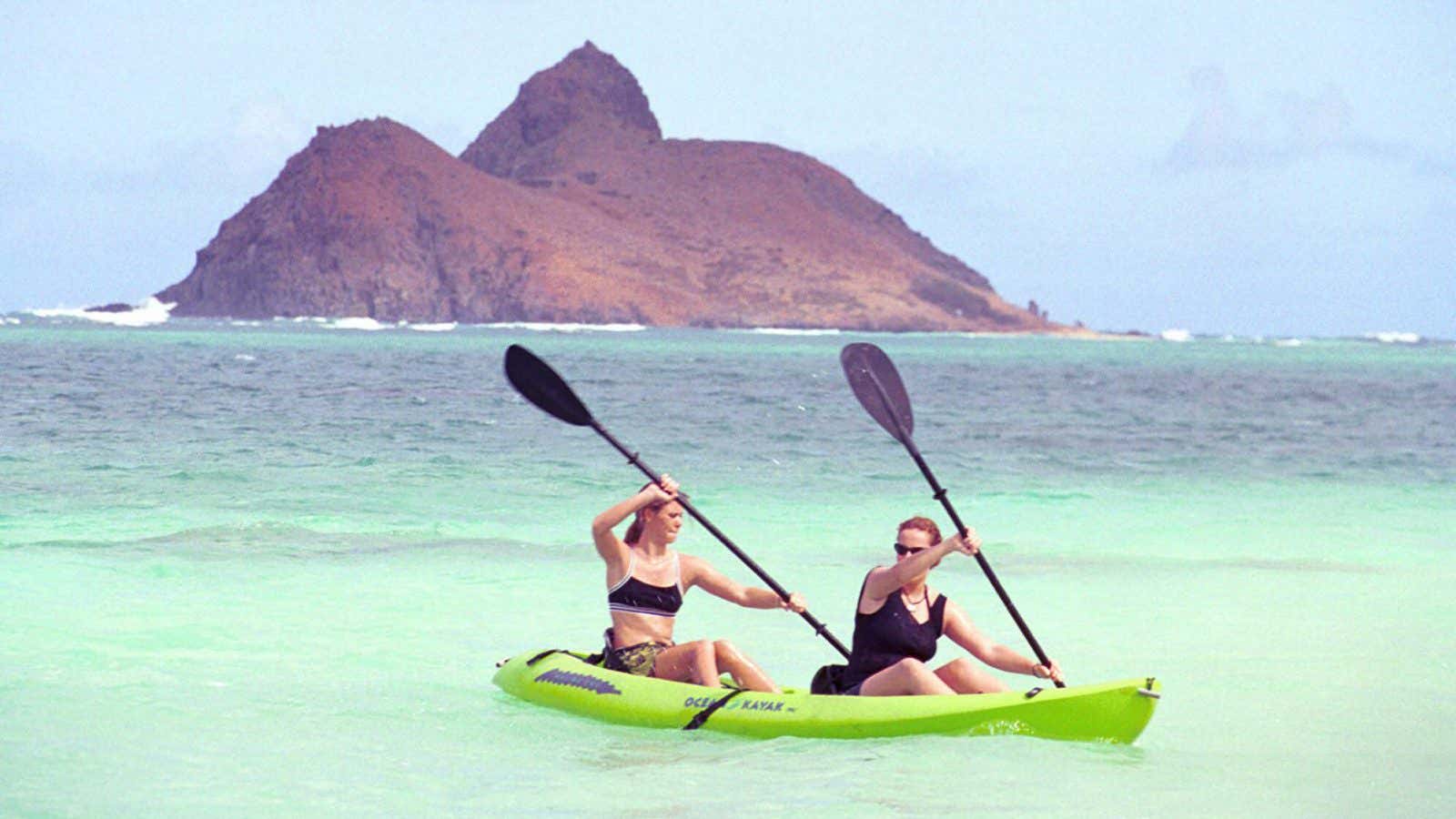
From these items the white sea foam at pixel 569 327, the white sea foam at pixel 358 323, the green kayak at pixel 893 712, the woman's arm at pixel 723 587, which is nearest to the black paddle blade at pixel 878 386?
the woman's arm at pixel 723 587

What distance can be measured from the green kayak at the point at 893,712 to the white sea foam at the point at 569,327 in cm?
18022

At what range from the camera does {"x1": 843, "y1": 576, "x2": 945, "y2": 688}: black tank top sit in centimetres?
762

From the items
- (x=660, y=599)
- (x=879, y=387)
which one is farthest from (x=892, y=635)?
(x=879, y=387)

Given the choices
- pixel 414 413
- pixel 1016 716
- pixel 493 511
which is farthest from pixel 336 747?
pixel 414 413

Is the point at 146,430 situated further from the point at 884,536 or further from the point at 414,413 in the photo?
the point at 884,536

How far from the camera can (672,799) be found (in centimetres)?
701

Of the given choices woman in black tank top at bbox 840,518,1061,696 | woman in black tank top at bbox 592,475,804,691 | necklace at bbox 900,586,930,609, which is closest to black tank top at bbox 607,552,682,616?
woman in black tank top at bbox 592,475,804,691

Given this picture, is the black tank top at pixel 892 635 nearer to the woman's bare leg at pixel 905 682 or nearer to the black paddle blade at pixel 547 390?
the woman's bare leg at pixel 905 682

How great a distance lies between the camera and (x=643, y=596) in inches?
319

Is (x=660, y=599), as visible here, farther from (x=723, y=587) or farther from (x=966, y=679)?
(x=966, y=679)

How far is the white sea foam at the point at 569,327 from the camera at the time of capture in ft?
626

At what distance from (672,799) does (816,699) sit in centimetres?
92

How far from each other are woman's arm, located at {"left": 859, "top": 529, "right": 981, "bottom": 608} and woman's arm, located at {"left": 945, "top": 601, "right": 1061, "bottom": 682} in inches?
12.8

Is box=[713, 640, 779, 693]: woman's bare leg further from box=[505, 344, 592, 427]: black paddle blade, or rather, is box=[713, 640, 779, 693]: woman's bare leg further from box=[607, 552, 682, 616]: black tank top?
box=[505, 344, 592, 427]: black paddle blade
